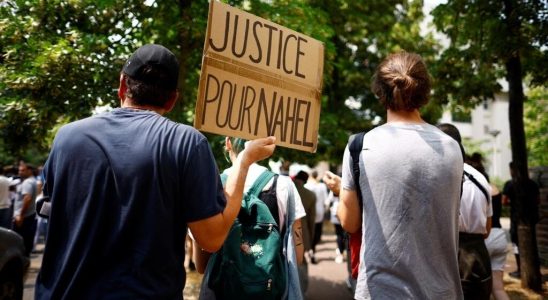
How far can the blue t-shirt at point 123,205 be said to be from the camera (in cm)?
172

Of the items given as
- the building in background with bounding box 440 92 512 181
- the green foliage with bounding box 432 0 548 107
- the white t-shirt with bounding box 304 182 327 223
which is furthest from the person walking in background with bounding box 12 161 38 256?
the building in background with bounding box 440 92 512 181

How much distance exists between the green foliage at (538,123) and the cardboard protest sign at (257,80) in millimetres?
23012

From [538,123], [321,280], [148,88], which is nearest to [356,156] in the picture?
[148,88]

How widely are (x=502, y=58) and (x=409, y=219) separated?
6447 millimetres

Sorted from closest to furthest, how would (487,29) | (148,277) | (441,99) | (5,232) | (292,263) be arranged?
(148,277) < (292,263) < (5,232) < (487,29) < (441,99)

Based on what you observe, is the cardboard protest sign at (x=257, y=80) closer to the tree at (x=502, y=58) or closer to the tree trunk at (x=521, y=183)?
the tree at (x=502, y=58)

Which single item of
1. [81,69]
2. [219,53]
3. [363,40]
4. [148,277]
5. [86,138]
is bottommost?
[148,277]

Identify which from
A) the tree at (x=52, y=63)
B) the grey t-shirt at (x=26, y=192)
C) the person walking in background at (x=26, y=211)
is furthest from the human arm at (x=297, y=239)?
the grey t-shirt at (x=26, y=192)

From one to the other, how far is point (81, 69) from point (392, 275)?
472 cm

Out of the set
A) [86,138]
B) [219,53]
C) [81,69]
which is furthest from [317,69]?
[81,69]

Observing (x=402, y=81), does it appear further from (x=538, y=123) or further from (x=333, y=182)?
(x=538, y=123)

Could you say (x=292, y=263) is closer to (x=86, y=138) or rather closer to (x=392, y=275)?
(x=392, y=275)

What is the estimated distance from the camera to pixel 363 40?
17.4 metres

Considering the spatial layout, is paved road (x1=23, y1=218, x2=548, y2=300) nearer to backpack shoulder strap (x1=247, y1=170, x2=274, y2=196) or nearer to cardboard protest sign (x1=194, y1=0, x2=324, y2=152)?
backpack shoulder strap (x1=247, y1=170, x2=274, y2=196)
